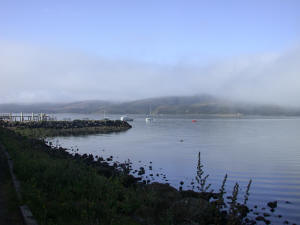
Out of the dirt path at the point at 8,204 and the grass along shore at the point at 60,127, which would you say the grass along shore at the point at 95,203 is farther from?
the grass along shore at the point at 60,127

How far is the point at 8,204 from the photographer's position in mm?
7500

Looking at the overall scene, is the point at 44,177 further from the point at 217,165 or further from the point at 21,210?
the point at 217,165

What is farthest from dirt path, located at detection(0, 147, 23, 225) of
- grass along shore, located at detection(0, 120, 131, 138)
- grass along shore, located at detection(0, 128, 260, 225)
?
grass along shore, located at detection(0, 120, 131, 138)

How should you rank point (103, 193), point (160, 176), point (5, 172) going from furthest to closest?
point (160, 176)
point (5, 172)
point (103, 193)

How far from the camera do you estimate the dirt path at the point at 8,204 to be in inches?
254

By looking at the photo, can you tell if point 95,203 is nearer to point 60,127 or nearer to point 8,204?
point 8,204

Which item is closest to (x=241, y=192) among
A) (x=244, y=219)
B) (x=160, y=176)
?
(x=244, y=219)

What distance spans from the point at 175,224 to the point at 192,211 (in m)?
1.29

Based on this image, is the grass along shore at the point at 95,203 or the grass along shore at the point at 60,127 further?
the grass along shore at the point at 60,127

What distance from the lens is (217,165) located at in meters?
24.2

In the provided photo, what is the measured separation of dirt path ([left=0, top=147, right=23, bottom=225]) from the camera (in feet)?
21.2

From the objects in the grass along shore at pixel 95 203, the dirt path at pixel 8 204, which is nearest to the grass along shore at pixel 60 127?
the grass along shore at pixel 95 203

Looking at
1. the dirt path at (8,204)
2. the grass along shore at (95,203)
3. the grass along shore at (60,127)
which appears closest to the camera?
the dirt path at (8,204)

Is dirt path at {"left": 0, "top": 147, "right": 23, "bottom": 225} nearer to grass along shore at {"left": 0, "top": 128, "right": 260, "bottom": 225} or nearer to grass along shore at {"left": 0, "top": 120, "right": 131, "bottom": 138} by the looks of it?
grass along shore at {"left": 0, "top": 128, "right": 260, "bottom": 225}
